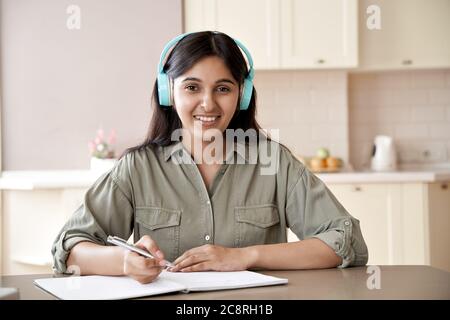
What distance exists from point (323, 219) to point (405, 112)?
288 cm

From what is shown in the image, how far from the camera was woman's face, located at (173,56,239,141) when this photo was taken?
6.02ft

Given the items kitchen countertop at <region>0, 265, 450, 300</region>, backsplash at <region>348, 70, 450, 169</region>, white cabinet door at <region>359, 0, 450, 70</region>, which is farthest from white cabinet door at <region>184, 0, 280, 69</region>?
kitchen countertop at <region>0, 265, 450, 300</region>

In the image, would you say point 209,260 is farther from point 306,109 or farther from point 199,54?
point 306,109

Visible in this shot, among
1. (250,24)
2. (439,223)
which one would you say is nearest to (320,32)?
(250,24)

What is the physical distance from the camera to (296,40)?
411cm

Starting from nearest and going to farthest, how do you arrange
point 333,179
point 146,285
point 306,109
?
point 146,285 → point 333,179 → point 306,109

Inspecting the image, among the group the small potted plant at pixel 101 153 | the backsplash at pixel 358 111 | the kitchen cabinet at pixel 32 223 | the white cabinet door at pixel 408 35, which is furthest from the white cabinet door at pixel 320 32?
the kitchen cabinet at pixel 32 223

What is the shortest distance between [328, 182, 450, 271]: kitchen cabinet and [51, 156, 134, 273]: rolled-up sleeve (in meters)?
2.19

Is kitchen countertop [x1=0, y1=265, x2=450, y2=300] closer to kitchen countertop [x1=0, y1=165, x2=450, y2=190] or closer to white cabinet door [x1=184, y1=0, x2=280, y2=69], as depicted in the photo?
kitchen countertop [x1=0, y1=165, x2=450, y2=190]

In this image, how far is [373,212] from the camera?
12.6ft

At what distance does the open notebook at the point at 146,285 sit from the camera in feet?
4.11

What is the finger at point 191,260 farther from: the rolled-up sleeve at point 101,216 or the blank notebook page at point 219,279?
the rolled-up sleeve at point 101,216
